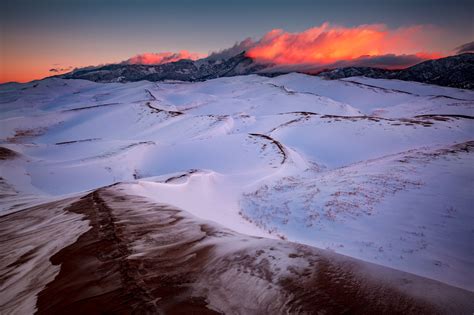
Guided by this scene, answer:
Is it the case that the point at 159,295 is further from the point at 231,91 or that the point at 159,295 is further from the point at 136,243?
the point at 231,91

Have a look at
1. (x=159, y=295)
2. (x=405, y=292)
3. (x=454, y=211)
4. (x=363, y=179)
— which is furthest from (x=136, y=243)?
(x=363, y=179)

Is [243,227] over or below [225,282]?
below

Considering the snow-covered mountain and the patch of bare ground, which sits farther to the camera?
the snow-covered mountain

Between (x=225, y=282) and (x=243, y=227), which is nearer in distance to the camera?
(x=225, y=282)

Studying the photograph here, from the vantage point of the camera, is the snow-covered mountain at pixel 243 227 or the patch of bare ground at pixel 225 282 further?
the snow-covered mountain at pixel 243 227
